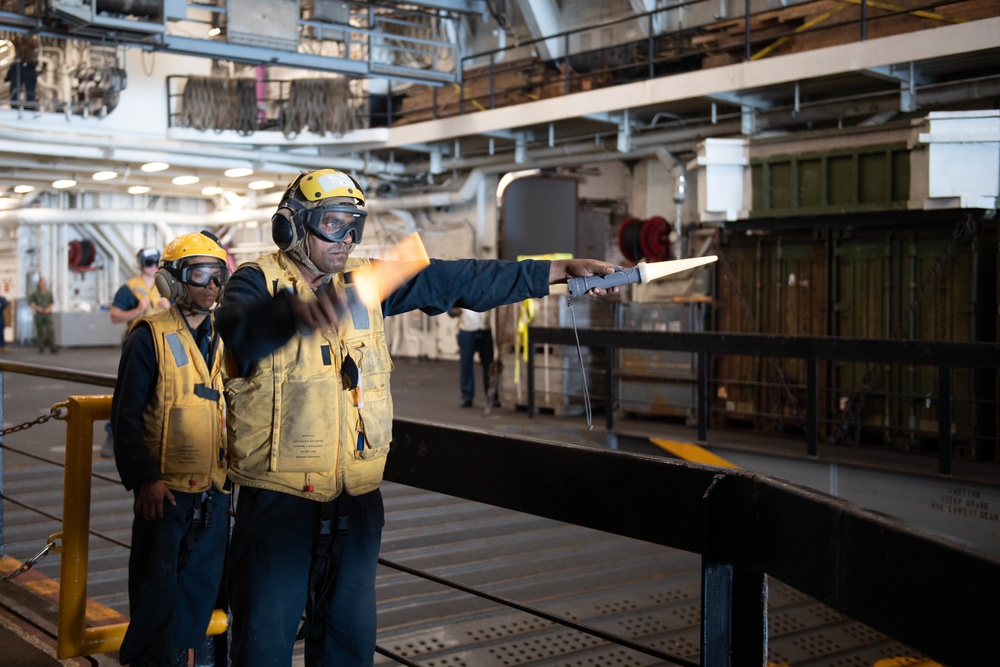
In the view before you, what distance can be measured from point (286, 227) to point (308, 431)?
571 millimetres

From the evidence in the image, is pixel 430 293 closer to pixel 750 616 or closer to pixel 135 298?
pixel 750 616

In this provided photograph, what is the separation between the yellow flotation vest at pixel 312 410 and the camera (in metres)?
2.64

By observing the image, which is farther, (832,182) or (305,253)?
(832,182)

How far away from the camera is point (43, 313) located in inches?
994

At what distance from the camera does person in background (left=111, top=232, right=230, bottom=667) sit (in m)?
3.59

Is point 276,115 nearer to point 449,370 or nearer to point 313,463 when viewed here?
point 449,370

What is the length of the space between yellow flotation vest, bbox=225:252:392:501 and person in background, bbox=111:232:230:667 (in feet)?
3.55

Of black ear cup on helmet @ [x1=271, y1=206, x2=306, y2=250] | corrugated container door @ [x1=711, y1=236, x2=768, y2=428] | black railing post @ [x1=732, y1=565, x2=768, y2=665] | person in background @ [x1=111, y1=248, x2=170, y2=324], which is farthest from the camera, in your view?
corrugated container door @ [x1=711, y1=236, x2=768, y2=428]

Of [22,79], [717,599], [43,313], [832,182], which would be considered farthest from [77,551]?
[43,313]

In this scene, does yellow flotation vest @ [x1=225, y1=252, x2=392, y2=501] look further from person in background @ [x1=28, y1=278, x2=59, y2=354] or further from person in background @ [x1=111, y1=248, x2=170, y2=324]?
person in background @ [x1=28, y1=278, x2=59, y2=354]

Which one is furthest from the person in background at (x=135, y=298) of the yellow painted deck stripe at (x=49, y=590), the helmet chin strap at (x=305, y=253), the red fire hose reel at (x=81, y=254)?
the red fire hose reel at (x=81, y=254)

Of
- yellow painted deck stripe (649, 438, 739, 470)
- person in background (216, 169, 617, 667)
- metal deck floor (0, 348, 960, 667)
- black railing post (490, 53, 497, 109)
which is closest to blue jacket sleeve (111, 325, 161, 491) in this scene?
person in background (216, 169, 617, 667)

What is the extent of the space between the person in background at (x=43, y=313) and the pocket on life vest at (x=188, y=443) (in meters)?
23.6

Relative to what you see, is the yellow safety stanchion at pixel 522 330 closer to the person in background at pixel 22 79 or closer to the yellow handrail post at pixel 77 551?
the yellow handrail post at pixel 77 551
